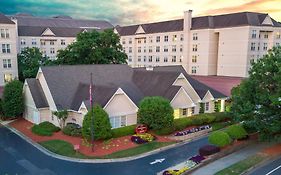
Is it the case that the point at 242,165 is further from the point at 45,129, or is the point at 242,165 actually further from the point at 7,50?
the point at 7,50

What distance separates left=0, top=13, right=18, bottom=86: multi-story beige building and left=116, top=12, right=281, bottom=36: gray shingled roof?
3914 cm

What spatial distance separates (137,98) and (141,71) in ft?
22.5

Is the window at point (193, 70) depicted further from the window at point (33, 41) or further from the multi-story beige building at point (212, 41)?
the window at point (33, 41)

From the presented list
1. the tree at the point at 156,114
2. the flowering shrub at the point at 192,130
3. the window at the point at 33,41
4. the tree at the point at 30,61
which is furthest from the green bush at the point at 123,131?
the window at the point at 33,41

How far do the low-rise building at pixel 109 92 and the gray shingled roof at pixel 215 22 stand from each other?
28.4 meters

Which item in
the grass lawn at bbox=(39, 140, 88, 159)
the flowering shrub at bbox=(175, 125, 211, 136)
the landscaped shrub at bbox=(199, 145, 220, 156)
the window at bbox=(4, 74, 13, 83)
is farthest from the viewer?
the window at bbox=(4, 74, 13, 83)

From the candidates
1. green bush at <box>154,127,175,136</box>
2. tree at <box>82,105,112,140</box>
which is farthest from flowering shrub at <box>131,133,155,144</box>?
tree at <box>82,105,112,140</box>

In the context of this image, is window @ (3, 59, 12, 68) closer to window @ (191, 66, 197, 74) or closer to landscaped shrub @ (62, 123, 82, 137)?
landscaped shrub @ (62, 123, 82, 137)

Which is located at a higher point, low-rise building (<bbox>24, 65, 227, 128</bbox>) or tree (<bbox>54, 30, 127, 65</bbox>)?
tree (<bbox>54, 30, 127, 65</bbox>)

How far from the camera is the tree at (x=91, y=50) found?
5209 centimetres

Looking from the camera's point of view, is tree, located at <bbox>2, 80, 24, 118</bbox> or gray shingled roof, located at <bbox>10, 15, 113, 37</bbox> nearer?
tree, located at <bbox>2, 80, 24, 118</bbox>

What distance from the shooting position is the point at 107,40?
2144 inches

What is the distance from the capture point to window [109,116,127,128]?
32750 millimetres

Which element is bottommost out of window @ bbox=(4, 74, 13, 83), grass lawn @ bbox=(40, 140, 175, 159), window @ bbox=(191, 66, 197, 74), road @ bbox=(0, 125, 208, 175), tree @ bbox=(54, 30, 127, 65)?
road @ bbox=(0, 125, 208, 175)
